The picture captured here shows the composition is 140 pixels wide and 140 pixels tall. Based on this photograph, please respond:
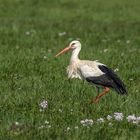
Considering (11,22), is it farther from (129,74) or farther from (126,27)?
(129,74)

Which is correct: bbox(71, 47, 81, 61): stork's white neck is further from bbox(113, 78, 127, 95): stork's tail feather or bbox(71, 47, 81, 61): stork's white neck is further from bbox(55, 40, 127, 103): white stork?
bbox(113, 78, 127, 95): stork's tail feather

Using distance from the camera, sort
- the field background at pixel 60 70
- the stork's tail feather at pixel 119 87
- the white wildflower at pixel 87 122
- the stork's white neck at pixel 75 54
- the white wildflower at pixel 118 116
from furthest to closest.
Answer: the stork's white neck at pixel 75 54 < the stork's tail feather at pixel 119 87 < the white wildflower at pixel 118 116 < the white wildflower at pixel 87 122 < the field background at pixel 60 70

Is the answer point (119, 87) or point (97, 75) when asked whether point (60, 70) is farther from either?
point (119, 87)

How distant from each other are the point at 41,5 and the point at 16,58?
1418 cm

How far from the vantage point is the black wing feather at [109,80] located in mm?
9625

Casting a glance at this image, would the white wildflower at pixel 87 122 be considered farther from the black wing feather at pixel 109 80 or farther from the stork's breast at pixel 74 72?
the stork's breast at pixel 74 72

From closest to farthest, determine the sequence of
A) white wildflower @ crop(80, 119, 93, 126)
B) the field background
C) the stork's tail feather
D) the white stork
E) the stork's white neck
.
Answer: the field background < white wildflower @ crop(80, 119, 93, 126) < the stork's tail feather < the white stork < the stork's white neck

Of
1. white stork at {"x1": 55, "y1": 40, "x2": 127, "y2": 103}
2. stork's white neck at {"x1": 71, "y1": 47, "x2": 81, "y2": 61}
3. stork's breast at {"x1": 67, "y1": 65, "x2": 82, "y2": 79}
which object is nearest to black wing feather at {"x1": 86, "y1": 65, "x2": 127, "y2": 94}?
white stork at {"x1": 55, "y1": 40, "x2": 127, "y2": 103}

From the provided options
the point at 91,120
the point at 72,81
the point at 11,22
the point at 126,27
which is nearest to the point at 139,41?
the point at 126,27

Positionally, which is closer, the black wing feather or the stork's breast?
the black wing feather

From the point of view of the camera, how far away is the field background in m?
7.85

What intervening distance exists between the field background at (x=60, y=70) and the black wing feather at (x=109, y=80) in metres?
0.22

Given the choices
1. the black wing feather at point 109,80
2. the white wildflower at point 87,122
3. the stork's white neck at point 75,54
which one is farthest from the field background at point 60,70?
the stork's white neck at point 75,54

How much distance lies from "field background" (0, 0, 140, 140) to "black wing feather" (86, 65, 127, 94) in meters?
0.22
